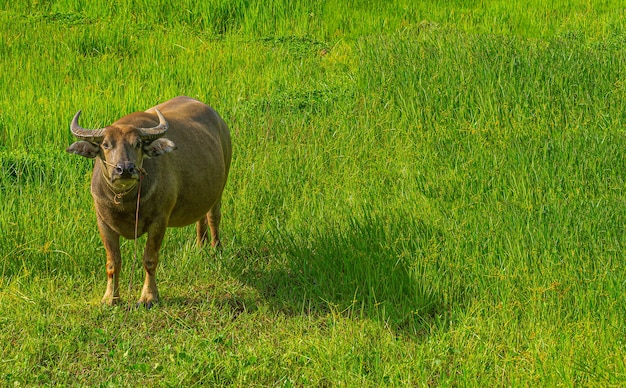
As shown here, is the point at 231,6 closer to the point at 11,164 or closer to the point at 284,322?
the point at 11,164

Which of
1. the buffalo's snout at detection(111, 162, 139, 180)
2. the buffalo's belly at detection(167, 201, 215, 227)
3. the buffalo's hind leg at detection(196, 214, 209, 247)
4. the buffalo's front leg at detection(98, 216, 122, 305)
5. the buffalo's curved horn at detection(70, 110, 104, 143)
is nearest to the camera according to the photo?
the buffalo's snout at detection(111, 162, 139, 180)

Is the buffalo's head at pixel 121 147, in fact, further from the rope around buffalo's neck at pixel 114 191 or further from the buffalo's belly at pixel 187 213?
the buffalo's belly at pixel 187 213

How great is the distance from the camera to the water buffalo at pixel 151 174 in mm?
4586

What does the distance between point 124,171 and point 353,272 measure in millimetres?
1545

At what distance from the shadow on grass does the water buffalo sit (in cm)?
56

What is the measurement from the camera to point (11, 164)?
21.0 feet

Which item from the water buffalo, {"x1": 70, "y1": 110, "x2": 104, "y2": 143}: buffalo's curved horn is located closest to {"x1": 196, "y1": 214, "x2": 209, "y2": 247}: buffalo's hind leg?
the water buffalo

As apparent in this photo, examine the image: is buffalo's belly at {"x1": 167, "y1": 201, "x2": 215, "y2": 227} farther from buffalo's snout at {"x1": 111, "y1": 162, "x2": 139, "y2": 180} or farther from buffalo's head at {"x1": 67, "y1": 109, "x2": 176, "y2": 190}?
buffalo's snout at {"x1": 111, "y1": 162, "x2": 139, "y2": 180}

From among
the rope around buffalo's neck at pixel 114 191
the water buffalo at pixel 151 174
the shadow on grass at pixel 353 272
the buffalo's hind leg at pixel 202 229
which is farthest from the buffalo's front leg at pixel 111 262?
the buffalo's hind leg at pixel 202 229

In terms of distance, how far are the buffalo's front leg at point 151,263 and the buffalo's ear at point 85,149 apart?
607mm

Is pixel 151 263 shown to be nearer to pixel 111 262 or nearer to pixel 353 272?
pixel 111 262

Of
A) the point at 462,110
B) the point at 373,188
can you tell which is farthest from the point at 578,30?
the point at 373,188

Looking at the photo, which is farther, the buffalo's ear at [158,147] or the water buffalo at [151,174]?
the buffalo's ear at [158,147]

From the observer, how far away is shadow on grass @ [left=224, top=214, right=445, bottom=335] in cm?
492
